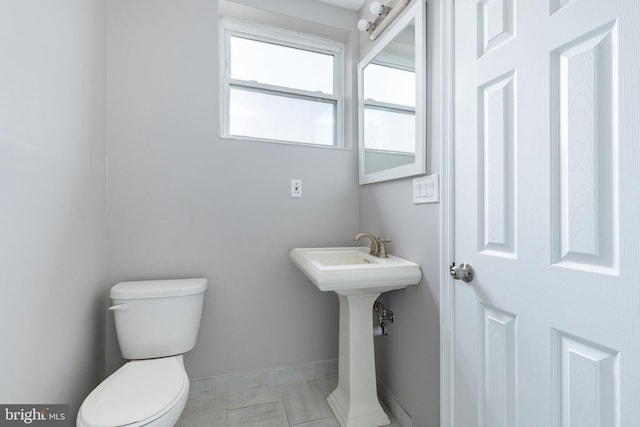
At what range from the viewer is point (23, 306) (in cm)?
90

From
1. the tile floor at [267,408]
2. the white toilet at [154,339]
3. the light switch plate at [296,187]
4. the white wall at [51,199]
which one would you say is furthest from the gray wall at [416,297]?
the white wall at [51,199]

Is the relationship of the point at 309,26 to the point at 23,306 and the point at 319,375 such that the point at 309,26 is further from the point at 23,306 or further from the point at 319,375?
the point at 319,375

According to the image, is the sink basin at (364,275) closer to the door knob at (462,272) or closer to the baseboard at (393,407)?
the door knob at (462,272)

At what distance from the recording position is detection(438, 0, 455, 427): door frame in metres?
1.15

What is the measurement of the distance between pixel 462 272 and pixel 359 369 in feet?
2.57

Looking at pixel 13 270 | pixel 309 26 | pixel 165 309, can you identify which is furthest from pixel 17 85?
pixel 309 26

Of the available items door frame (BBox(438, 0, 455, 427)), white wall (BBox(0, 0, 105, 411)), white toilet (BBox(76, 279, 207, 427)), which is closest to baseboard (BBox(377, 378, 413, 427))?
door frame (BBox(438, 0, 455, 427))

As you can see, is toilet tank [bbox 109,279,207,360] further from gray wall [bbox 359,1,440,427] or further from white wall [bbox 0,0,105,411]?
gray wall [bbox 359,1,440,427]

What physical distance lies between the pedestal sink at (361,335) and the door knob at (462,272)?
0.82 ft

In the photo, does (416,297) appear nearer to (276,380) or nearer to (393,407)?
(393,407)

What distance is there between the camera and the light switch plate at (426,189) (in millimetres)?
1228

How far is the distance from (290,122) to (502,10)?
52.8 inches

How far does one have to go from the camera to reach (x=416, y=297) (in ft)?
4.56

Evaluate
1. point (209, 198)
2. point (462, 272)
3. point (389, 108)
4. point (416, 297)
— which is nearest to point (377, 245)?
point (416, 297)
